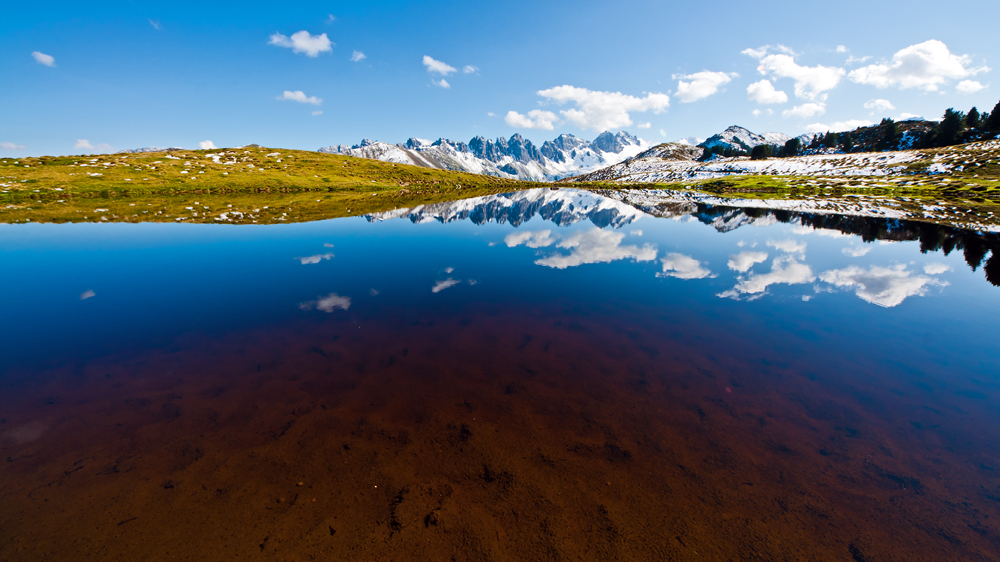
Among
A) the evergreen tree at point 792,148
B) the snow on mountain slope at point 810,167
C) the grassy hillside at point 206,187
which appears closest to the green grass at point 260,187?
the grassy hillside at point 206,187

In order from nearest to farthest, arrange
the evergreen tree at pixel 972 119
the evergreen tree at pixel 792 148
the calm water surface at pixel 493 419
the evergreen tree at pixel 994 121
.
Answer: the calm water surface at pixel 493 419 < the evergreen tree at pixel 994 121 < the evergreen tree at pixel 972 119 < the evergreen tree at pixel 792 148

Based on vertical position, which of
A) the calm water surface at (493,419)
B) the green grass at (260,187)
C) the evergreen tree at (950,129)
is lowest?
the calm water surface at (493,419)

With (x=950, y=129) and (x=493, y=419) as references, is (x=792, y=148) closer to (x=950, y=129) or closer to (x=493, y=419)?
(x=950, y=129)

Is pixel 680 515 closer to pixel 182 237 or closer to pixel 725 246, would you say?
pixel 725 246

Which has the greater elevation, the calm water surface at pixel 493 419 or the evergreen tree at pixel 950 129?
the evergreen tree at pixel 950 129

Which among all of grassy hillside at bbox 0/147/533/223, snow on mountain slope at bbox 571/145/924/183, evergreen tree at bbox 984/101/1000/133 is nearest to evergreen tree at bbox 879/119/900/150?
evergreen tree at bbox 984/101/1000/133

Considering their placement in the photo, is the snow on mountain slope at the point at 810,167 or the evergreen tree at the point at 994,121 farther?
the evergreen tree at the point at 994,121

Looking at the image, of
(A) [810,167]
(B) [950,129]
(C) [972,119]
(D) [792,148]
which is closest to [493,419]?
(A) [810,167]

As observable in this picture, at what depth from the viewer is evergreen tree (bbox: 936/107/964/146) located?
125562 millimetres

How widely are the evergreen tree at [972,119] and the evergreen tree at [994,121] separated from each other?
5.54 meters

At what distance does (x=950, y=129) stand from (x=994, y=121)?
10608 mm

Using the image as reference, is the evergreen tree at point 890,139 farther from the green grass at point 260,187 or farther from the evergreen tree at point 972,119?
the green grass at point 260,187

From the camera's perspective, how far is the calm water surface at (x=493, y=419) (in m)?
5.75

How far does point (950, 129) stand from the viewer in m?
126
